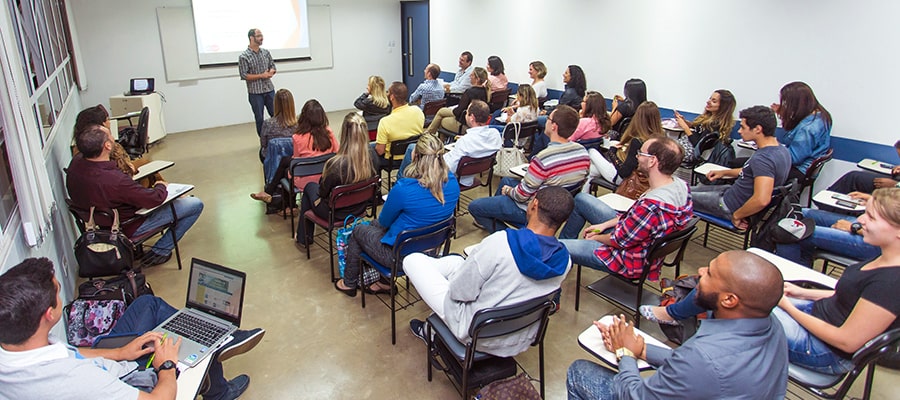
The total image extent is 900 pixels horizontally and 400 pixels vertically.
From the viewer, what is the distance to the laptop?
2.11m

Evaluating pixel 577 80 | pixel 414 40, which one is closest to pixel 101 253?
pixel 577 80

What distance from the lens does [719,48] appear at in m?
5.38

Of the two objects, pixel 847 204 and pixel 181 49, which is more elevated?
pixel 181 49

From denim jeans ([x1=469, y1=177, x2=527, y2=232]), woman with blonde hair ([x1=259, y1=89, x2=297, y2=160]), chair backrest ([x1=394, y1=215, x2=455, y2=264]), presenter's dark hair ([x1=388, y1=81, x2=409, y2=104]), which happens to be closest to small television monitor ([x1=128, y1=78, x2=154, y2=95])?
woman with blonde hair ([x1=259, y1=89, x2=297, y2=160])

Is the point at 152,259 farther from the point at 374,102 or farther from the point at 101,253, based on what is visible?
the point at 374,102

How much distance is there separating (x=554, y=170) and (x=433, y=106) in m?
3.33

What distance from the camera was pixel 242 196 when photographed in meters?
5.35

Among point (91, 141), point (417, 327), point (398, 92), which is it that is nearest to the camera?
point (417, 327)

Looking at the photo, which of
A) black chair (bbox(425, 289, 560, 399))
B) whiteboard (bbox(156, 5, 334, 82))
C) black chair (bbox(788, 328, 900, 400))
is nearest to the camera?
black chair (bbox(788, 328, 900, 400))

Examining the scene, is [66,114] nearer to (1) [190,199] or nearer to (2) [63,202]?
(2) [63,202]

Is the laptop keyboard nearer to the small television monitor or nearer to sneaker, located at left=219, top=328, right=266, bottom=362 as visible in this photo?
sneaker, located at left=219, top=328, right=266, bottom=362

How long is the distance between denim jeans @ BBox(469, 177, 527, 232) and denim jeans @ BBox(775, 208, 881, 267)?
1656 mm

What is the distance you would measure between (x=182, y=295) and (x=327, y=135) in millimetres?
1659

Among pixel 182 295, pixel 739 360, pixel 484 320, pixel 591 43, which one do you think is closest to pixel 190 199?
pixel 182 295
